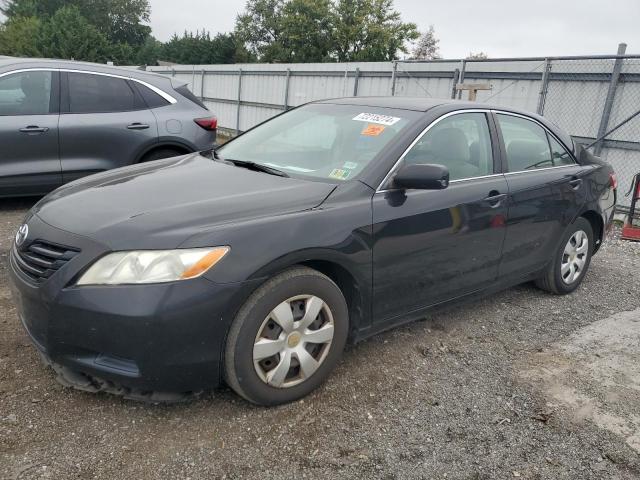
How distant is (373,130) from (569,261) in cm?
228

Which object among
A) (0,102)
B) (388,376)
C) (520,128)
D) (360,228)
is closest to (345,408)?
(388,376)

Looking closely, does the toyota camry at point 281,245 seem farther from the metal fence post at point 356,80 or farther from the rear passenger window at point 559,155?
the metal fence post at point 356,80

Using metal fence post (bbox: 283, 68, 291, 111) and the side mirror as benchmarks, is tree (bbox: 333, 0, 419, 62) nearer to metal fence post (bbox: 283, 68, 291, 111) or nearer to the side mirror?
metal fence post (bbox: 283, 68, 291, 111)

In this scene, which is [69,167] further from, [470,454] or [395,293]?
[470,454]

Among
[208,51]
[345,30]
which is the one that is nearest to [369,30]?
[345,30]

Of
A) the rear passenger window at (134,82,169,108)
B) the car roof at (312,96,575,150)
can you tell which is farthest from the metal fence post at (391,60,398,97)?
the car roof at (312,96,575,150)

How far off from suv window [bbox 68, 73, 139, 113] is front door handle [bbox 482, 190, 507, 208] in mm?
4217

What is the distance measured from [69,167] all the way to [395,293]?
13.6 ft

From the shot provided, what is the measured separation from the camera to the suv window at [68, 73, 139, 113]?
5.77m

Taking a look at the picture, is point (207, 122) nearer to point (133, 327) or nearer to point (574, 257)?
point (574, 257)

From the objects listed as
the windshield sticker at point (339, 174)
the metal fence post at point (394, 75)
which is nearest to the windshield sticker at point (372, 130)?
the windshield sticker at point (339, 174)

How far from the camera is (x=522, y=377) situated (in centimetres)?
326

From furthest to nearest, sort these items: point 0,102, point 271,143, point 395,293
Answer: point 0,102, point 271,143, point 395,293

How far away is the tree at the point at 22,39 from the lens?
5011 cm
